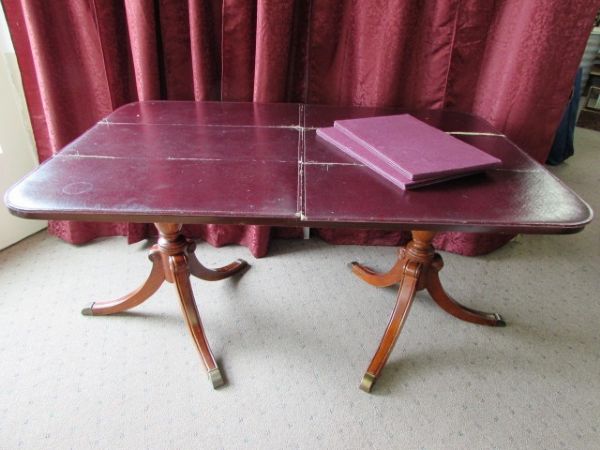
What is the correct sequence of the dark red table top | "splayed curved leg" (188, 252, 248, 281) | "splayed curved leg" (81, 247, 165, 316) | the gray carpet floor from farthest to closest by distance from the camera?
1. "splayed curved leg" (188, 252, 248, 281)
2. "splayed curved leg" (81, 247, 165, 316)
3. the gray carpet floor
4. the dark red table top

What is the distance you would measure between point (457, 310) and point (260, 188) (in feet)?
3.01

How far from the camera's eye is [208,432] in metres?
0.99

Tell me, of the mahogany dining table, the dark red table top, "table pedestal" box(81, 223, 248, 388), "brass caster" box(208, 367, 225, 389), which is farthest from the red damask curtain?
"brass caster" box(208, 367, 225, 389)

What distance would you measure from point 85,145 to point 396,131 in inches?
28.7

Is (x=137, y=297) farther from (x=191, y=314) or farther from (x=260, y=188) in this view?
(x=260, y=188)

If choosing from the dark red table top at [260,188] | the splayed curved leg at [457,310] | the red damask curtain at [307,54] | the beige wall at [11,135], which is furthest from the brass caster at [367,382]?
the beige wall at [11,135]

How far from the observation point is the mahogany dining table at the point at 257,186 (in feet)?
2.18

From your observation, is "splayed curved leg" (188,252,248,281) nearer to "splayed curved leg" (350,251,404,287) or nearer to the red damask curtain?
"splayed curved leg" (350,251,404,287)

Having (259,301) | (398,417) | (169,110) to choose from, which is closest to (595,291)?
(398,417)

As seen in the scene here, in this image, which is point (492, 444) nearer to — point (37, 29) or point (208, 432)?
point (208, 432)

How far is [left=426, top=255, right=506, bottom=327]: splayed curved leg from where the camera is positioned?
127cm

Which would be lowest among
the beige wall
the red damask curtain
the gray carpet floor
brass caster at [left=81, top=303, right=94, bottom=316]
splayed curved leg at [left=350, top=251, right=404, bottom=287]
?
the gray carpet floor

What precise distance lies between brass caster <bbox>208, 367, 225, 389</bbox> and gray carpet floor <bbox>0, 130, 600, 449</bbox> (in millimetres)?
25

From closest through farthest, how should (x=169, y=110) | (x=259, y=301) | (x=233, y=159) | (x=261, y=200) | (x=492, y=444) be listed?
(x=261, y=200), (x=233, y=159), (x=492, y=444), (x=169, y=110), (x=259, y=301)
